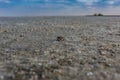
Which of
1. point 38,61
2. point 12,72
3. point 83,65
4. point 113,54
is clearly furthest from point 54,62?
point 113,54

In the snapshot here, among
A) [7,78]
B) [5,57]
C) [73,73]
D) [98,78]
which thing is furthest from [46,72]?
[5,57]

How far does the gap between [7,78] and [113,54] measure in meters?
4.87

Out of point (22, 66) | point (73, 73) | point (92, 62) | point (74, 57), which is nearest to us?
point (73, 73)

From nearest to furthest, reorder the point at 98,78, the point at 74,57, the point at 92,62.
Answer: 1. the point at 98,78
2. the point at 92,62
3. the point at 74,57

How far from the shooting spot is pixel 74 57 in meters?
7.82

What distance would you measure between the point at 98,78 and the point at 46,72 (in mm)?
1663

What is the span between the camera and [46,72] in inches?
236

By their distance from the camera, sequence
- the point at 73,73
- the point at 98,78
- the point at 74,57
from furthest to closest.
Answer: the point at 74,57, the point at 73,73, the point at 98,78

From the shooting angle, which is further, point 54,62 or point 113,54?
point 113,54

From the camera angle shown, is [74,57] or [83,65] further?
[74,57]

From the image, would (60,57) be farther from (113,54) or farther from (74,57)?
(113,54)

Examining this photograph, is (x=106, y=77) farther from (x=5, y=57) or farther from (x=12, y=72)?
(x=5, y=57)

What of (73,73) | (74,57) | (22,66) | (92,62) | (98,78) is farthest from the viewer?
(74,57)

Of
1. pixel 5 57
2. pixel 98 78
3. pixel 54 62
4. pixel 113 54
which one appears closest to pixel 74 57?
pixel 54 62
